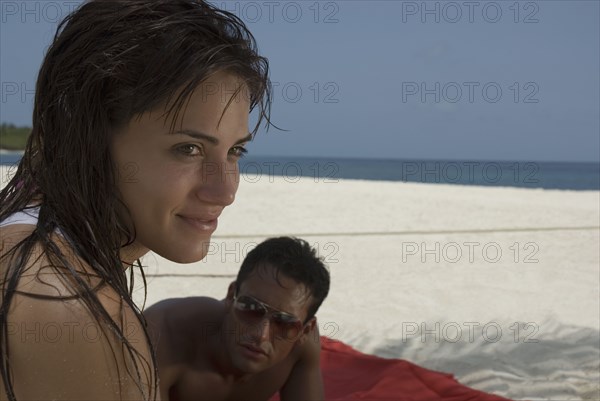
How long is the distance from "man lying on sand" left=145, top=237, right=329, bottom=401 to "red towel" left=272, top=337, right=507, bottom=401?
468 mm

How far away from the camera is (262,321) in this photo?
318 centimetres

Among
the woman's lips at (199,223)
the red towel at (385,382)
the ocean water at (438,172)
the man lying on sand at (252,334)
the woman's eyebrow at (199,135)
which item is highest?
the ocean water at (438,172)

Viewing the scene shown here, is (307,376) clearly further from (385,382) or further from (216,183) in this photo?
(216,183)

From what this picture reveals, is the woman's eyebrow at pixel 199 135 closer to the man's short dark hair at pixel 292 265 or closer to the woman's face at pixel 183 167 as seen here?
the woman's face at pixel 183 167

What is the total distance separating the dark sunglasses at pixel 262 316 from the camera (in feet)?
10.5

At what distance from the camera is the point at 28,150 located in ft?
5.40

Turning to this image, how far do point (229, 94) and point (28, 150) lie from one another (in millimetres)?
476

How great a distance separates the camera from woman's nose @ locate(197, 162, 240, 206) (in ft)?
5.16

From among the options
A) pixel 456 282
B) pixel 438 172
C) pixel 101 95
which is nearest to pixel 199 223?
pixel 101 95

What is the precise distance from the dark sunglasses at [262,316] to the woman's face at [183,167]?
157 centimetres

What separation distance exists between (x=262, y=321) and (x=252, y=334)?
0.08 meters

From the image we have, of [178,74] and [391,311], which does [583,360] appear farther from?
[178,74]

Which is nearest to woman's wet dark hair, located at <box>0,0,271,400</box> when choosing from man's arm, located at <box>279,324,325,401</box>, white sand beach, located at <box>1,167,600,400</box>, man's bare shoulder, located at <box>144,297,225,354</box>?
man's bare shoulder, located at <box>144,297,225,354</box>

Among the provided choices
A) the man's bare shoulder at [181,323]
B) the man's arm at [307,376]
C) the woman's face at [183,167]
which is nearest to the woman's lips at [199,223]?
the woman's face at [183,167]
